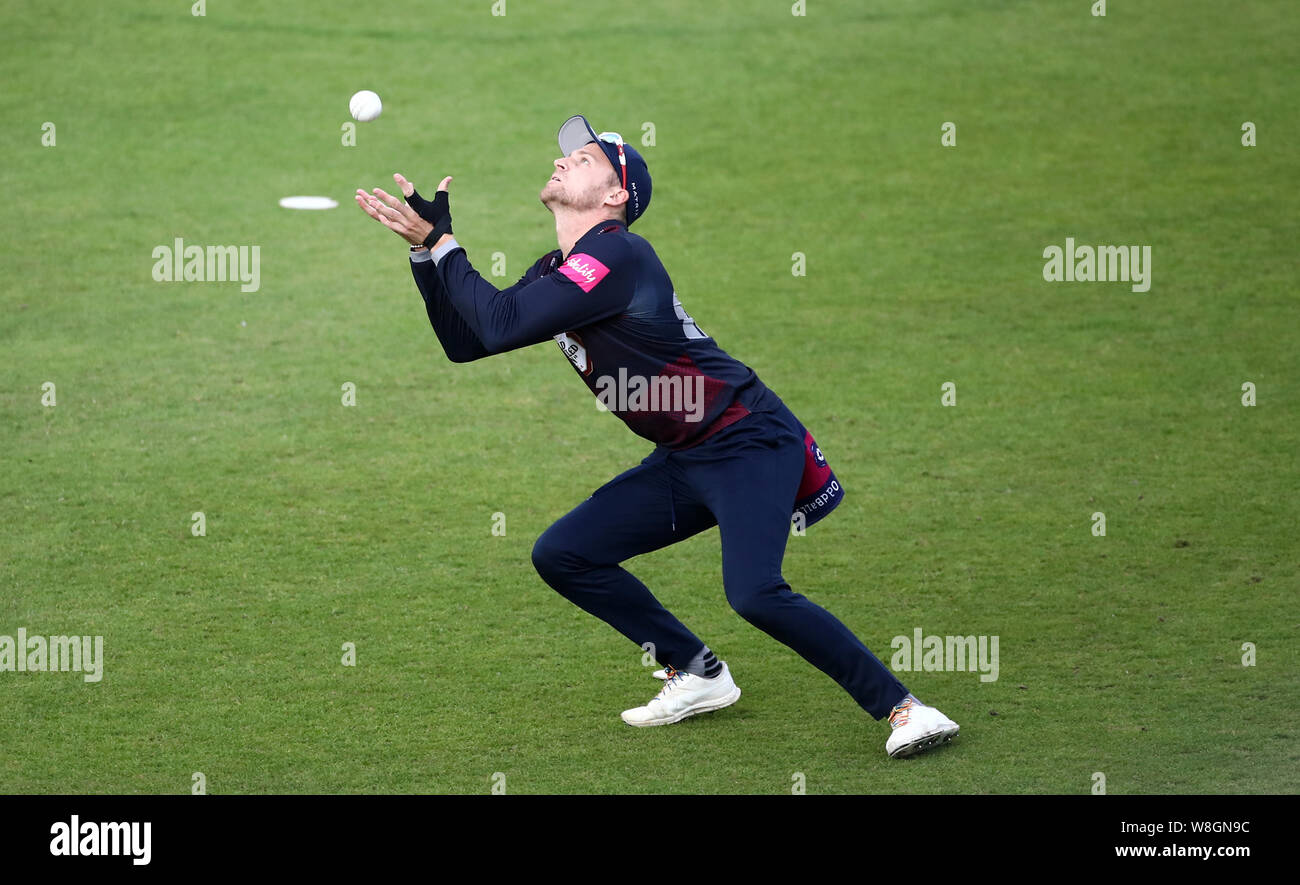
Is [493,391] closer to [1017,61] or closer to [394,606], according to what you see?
[394,606]

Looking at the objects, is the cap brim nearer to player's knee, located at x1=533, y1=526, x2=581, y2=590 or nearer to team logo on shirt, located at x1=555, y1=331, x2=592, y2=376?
team logo on shirt, located at x1=555, y1=331, x2=592, y2=376

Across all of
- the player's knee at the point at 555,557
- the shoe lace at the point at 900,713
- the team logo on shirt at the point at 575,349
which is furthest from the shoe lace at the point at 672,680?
the team logo on shirt at the point at 575,349

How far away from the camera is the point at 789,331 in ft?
32.7

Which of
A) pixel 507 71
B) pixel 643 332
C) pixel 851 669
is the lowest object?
pixel 851 669

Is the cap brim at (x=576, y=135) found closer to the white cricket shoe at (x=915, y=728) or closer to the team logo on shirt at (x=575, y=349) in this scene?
the team logo on shirt at (x=575, y=349)

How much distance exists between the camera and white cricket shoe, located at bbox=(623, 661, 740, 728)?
568 centimetres

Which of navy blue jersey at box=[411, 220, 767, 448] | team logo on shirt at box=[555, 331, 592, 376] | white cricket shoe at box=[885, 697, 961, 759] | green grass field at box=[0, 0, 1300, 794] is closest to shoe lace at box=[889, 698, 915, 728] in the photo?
white cricket shoe at box=[885, 697, 961, 759]

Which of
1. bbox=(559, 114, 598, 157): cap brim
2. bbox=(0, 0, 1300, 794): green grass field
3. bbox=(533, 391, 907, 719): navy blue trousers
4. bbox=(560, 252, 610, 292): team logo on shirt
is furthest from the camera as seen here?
bbox=(0, 0, 1300, 794): green grass field

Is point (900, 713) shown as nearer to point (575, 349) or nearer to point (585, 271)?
point (575, 349)

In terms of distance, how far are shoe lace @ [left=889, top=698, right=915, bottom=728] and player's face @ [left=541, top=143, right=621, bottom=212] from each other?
2090 mm

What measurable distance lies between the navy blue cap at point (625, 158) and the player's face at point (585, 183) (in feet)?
0.09

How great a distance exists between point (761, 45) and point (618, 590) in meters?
10.7

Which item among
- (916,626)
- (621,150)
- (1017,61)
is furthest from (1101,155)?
(621,150)

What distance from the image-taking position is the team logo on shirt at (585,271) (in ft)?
16.5
